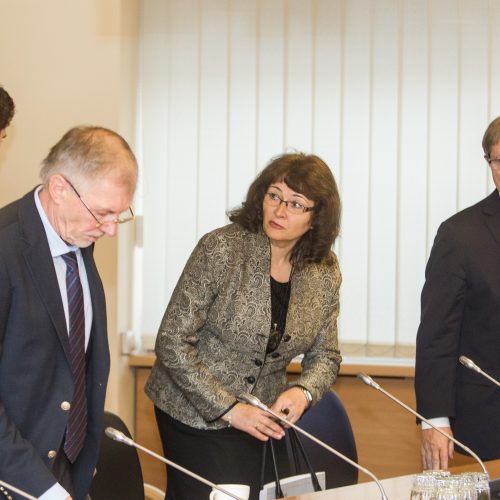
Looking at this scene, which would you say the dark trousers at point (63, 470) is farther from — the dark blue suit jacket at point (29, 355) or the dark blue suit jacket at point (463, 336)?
the dark blue suit jacket at point (463, 336)

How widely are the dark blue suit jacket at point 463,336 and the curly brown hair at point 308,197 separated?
37 centimetres

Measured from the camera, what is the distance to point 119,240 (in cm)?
421

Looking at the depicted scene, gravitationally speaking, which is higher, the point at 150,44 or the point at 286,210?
the point at 150,44

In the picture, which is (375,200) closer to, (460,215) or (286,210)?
(460,215)

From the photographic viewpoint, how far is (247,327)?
299cm

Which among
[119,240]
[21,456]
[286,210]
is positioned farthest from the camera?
[119,240]

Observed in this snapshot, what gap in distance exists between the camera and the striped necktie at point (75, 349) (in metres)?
2.34

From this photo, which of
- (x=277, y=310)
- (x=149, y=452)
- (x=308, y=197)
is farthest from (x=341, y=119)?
(x=149, y=452)

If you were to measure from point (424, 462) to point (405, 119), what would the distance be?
5.76 feet

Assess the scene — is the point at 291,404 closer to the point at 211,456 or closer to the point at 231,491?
the point at 211,456

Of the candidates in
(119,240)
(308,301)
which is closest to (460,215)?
(308,301)

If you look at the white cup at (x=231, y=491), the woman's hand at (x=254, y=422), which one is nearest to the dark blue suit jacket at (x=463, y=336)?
the woman's hand at (x=254, y=422)

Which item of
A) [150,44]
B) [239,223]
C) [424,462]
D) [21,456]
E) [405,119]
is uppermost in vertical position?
[150,44]

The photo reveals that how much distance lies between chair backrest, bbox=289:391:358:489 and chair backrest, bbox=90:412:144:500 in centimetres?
59
